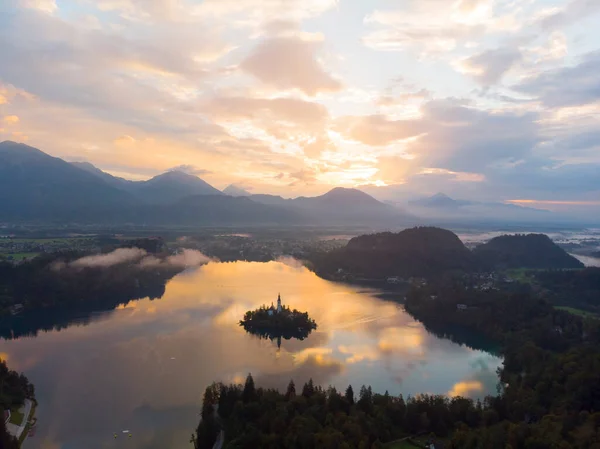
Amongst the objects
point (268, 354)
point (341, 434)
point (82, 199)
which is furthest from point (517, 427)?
point (82, 199)

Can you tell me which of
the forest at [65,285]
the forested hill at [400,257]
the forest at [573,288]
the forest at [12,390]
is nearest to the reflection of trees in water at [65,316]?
the forest at [65,285]

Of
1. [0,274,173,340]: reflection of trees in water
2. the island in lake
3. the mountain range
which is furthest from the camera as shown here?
the mountain range

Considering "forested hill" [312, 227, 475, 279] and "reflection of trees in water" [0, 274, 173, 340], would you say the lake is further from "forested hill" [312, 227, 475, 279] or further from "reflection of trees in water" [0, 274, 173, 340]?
"forested hill" [312, 227, 475, 279]

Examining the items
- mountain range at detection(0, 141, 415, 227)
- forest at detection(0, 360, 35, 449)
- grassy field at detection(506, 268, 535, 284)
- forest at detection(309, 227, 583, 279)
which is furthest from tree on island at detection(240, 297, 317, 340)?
mountain range at detection(0, 141, 415, 227)

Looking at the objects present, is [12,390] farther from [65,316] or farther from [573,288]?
[573,288]

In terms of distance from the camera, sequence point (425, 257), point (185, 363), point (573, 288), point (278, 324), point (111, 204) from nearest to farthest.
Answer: point (185, 363) < point (278, 324) < point (573, 288) < point (425, 257) < point (111, 204)

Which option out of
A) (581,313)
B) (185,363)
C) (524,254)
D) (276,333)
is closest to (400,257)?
(524,254)

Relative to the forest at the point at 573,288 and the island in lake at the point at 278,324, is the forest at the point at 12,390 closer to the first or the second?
the island in lake at the point at 278,324
